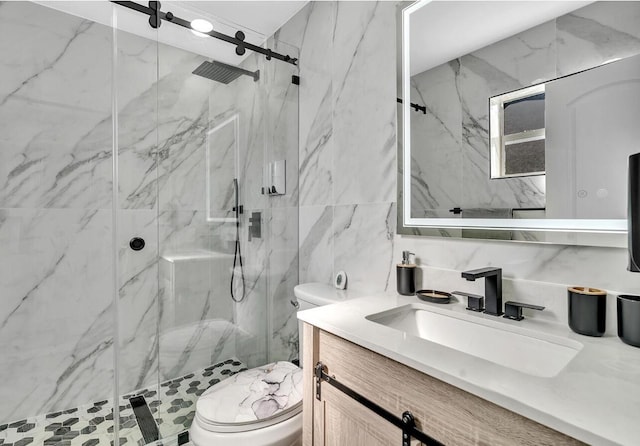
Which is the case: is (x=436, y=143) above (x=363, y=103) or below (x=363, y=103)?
below

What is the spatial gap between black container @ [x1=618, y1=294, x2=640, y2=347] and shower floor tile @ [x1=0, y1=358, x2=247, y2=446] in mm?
1578

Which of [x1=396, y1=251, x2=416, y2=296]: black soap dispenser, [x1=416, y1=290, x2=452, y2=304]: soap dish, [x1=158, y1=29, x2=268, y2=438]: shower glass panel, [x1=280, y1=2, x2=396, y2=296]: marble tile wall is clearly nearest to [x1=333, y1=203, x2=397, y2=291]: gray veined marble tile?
[x1=280, y1=2, x2=396, y2=296]: marble tile wall

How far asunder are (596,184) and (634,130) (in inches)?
5.9

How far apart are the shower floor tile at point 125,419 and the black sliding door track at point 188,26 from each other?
1.66 metres

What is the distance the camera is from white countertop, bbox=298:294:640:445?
0.48 meters

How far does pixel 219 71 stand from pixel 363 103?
0.74 m

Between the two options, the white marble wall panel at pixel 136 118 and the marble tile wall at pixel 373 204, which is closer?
the marble tile wall at pixel 373 204

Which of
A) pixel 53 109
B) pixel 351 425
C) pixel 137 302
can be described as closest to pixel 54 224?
pixel 53 109

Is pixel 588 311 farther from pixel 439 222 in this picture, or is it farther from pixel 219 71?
pixel 219 71

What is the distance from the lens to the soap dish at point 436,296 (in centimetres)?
116

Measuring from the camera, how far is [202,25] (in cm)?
159

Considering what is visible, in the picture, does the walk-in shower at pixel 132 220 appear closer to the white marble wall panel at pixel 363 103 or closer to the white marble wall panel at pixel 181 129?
the white marble wall panel at pixel 181 129

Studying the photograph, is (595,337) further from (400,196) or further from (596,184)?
(400,196)

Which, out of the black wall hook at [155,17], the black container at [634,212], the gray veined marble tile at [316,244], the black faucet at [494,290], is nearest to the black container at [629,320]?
the black container at [634,212]
